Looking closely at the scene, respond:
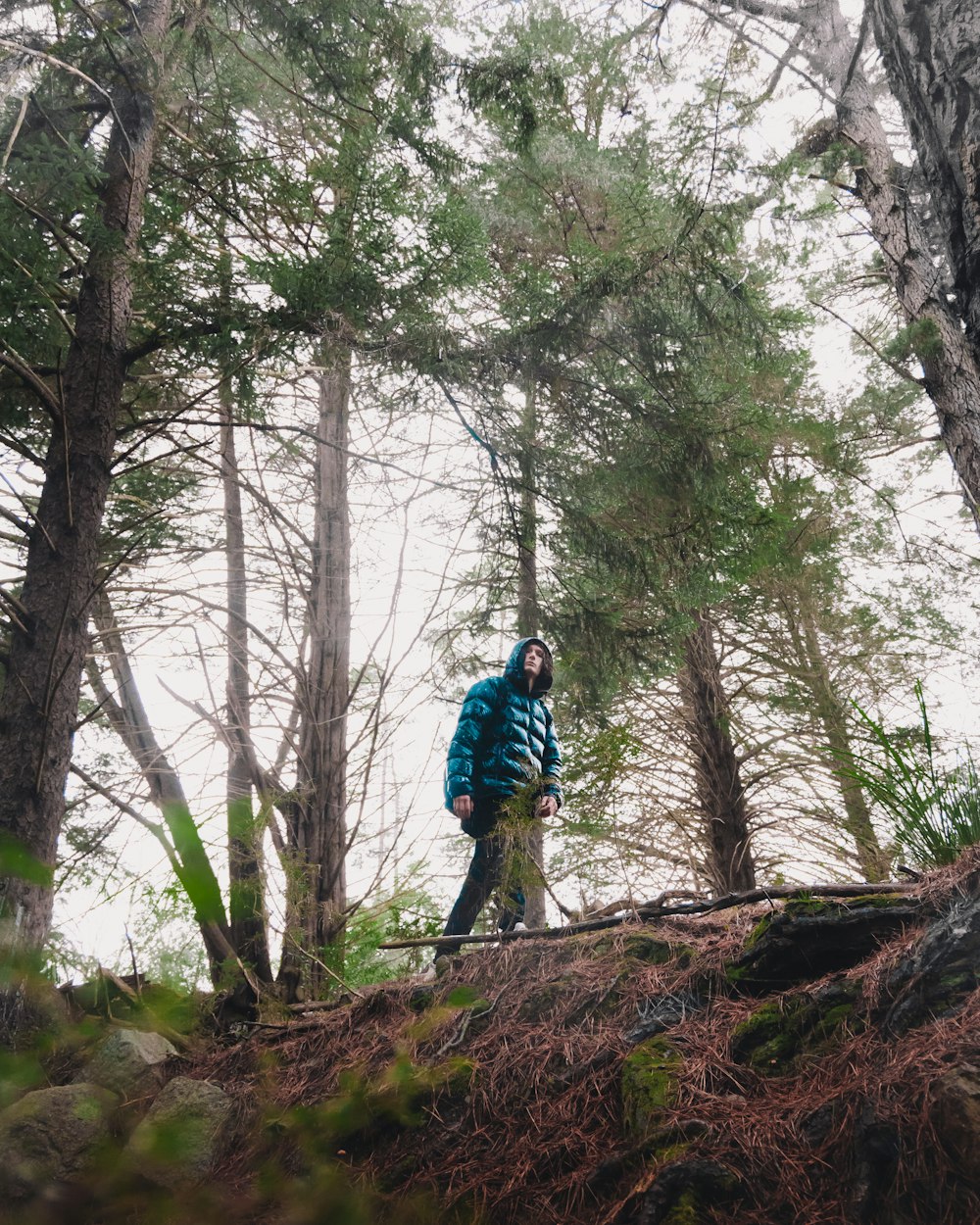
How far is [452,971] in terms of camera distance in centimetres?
367

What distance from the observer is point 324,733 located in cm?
632

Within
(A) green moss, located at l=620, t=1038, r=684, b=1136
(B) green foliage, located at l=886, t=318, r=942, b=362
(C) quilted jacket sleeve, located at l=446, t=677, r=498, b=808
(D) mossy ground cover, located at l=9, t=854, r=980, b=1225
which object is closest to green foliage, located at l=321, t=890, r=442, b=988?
(C) quilted jacket sleeve, located at l=446, t=677, r=498, b=808

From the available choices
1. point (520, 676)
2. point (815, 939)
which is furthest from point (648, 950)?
point (520, 676)

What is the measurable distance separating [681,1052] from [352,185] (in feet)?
14.9

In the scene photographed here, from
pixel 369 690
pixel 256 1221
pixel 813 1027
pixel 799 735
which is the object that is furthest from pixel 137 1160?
pixel 799 735

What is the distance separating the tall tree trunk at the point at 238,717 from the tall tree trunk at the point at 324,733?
9.9 inches

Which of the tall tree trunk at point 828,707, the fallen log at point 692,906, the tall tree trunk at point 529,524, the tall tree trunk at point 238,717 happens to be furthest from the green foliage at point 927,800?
the tall tree trunk at point 828,707

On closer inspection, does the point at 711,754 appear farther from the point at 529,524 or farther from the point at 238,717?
the point at 238,717

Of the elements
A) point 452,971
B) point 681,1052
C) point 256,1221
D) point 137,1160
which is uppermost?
point 452,971

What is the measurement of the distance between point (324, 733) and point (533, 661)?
6.69ft

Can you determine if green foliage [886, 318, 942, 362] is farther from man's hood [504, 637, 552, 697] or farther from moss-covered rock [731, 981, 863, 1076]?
moss-covered rock [731, 981, 863, 1076]

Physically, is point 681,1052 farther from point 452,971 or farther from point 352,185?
point 352,185

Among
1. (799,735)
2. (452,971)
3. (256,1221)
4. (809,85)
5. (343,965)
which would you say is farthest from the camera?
(799,735)

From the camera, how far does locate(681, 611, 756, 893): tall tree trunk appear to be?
7820mm
